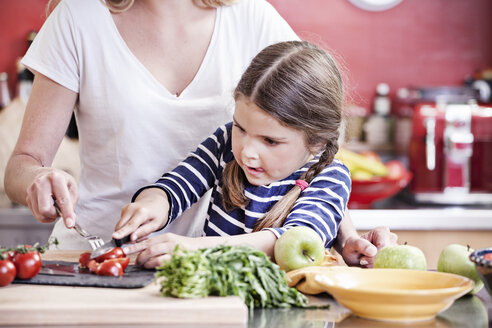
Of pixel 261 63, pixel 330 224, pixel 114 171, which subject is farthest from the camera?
pixel 114 171

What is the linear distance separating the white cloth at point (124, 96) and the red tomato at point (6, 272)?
1.91ft

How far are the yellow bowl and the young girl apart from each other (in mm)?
293

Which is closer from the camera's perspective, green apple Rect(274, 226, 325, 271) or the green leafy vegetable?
the green leafy vegetable

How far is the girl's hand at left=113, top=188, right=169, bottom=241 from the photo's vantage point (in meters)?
1.44

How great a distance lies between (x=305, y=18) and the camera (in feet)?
14.1

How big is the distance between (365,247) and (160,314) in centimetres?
53

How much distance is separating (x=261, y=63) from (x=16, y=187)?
0.64 m

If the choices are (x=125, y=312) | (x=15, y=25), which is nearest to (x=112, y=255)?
(x=125, y=312)

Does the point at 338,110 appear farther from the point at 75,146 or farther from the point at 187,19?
the point at 75,146

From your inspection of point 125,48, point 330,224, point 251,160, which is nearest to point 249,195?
point 251,160

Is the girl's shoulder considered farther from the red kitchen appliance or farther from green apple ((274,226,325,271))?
the red kitchen appliance

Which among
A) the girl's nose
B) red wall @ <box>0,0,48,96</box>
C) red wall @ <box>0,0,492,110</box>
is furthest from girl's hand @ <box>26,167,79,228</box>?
red wall @ <box>0,0,492,110</box>

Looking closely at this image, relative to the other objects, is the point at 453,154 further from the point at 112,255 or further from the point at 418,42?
the point at 112,255

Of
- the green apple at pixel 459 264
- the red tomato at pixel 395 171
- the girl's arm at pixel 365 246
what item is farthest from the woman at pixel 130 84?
the red tomato at pixel 395 171
